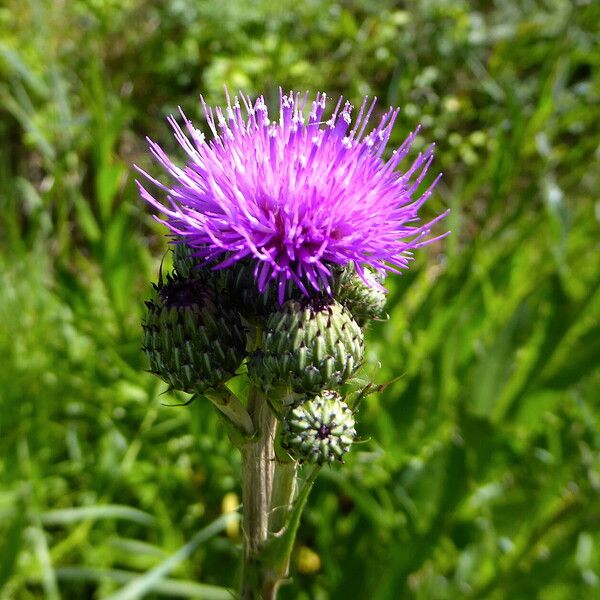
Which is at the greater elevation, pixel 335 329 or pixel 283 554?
pixel 335 329

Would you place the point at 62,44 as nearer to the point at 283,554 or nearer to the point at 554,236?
the point at 554,236

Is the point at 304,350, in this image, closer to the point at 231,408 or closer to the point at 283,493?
the point at 231,408

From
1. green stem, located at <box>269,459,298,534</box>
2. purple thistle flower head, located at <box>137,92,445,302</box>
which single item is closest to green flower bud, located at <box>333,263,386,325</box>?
purple thistle flower head, located at <box>137,92,445,302</box>

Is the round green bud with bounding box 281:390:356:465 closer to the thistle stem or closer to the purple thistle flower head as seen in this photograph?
the thistle stem

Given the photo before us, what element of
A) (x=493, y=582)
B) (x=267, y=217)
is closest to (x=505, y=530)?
(x=493, y=582)

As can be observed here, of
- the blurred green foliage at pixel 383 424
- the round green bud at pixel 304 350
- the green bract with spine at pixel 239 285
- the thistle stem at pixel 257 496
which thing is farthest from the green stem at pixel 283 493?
the blurred green foliage at pixel 383 424

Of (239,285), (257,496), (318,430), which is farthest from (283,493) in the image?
(239,285)

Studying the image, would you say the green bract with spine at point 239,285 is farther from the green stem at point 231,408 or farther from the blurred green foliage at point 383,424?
the blurred green foliage at point 383,424
